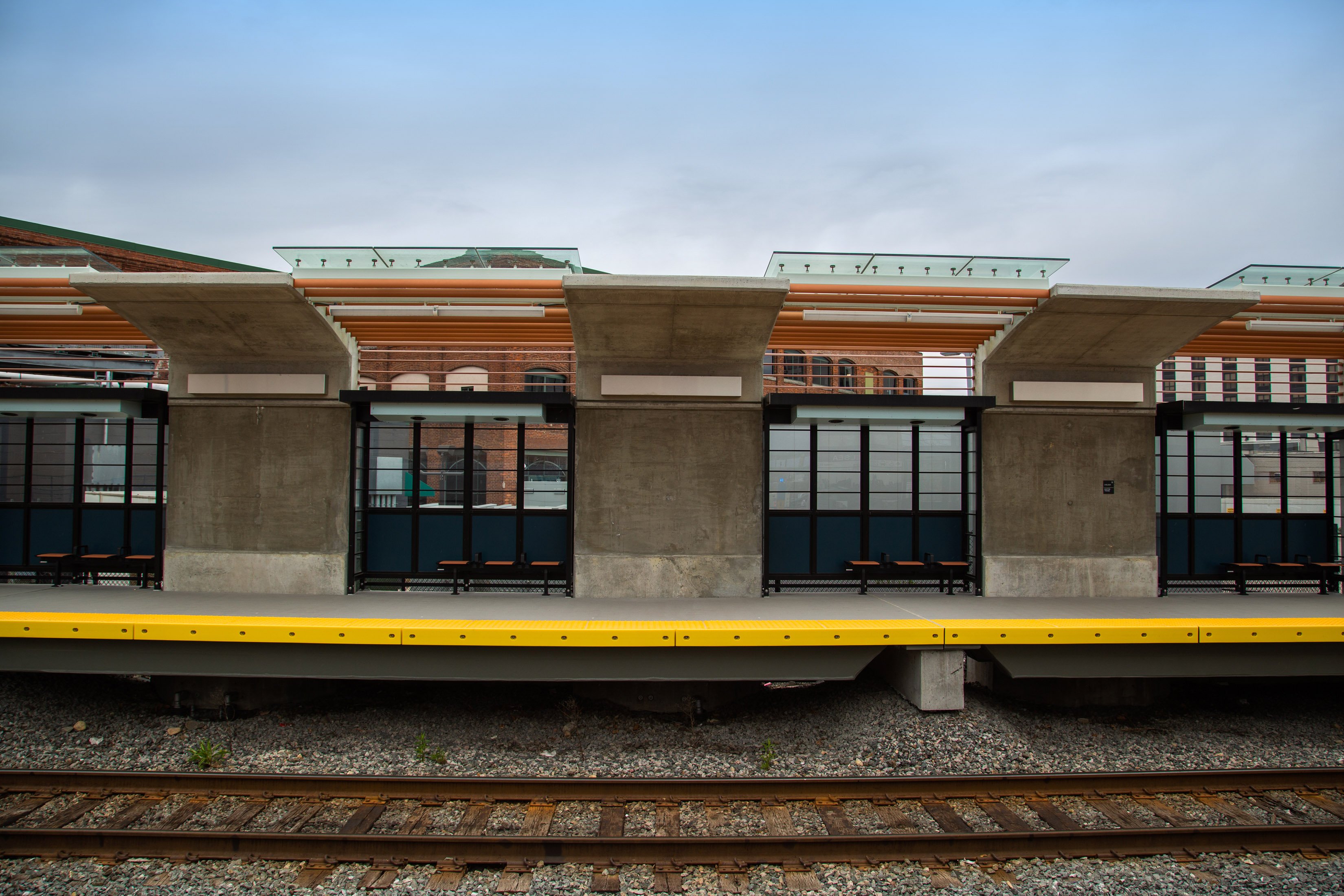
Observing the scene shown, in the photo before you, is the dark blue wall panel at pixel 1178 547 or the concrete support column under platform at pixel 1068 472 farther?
the dark blue wall panel at pixel 1178 547

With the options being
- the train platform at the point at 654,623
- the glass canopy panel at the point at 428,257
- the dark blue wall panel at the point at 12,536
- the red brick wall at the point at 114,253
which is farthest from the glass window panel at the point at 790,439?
the red brick wall at the point at 114,253

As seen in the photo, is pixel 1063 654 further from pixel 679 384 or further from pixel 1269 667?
pixel 679 384

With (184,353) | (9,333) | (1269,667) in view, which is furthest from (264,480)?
(1269,667)

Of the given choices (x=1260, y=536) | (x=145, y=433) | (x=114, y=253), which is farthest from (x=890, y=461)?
(x=114, y=253)

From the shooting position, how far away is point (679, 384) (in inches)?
342

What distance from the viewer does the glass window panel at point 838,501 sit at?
9.51 m

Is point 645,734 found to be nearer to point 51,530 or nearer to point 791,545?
point 791,545

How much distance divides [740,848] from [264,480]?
315 inches

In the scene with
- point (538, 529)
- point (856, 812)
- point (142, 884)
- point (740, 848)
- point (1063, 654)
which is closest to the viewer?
point (142, 884)

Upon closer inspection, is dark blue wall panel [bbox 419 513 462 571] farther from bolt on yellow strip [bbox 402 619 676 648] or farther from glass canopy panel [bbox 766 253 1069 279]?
glass canopy panel [bbox 766 253 1069 279]

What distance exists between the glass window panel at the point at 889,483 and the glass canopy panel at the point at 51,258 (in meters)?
10.5

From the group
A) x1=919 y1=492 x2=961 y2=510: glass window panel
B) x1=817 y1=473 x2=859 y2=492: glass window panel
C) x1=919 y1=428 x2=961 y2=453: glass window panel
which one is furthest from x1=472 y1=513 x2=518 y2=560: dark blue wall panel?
x1=919 y1=428 x2=961 y2=453: glass window panel

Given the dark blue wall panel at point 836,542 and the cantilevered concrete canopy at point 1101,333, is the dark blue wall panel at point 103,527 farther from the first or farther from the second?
the cantilevered concrete canopy at point 1101,333

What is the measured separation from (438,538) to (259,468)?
2.63 m
